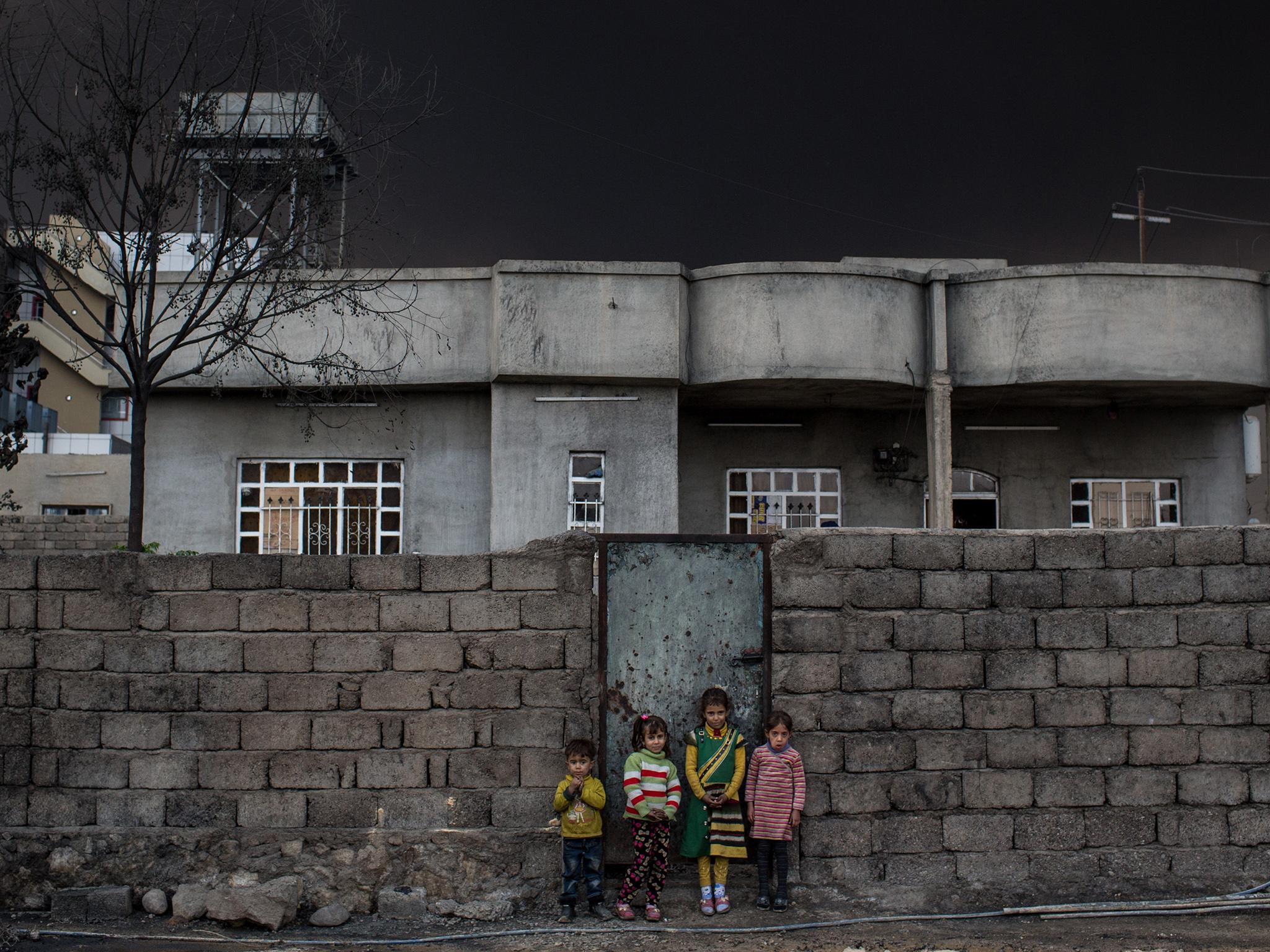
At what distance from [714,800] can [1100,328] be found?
35.9ft

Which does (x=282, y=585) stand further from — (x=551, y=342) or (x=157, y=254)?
(x=551, y=342)

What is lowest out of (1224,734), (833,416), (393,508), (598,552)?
(1224,734)

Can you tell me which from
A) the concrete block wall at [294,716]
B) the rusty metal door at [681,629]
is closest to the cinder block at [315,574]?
the concrete block wall at [294,716]

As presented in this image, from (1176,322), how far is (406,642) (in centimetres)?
1226

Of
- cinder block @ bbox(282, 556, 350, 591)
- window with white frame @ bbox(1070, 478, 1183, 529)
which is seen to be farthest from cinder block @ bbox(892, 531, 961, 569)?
window with white frame @ bbox(1070, 478, 1183, 529)

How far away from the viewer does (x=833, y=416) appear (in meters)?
16.3

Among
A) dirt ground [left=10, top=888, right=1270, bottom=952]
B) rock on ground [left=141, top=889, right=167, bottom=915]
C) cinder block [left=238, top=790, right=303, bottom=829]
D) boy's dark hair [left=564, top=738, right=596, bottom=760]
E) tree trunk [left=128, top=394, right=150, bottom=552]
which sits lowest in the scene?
dirt ground [left=10, top=888, right=1270, bottom=952]

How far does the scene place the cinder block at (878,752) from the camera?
20.8 ft

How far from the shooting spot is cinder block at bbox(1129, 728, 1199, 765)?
6.42 m

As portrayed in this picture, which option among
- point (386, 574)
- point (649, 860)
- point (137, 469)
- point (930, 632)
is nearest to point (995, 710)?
point (930, 632)

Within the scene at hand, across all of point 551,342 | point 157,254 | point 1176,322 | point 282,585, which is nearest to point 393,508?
point 551,342

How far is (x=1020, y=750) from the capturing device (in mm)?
6383

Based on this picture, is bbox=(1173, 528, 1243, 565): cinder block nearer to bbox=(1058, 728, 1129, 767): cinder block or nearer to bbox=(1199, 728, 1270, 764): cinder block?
bbox=(1199, 728, 1270, 764): cinder block

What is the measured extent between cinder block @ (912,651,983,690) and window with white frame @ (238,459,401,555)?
9610 mm
